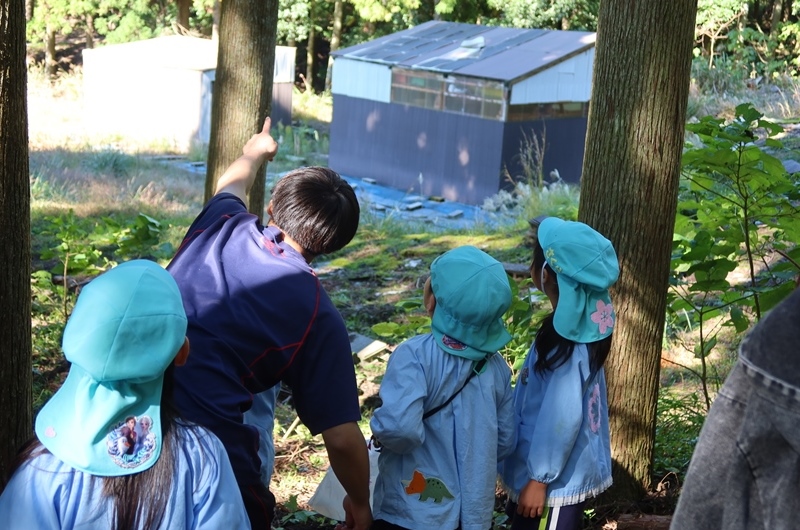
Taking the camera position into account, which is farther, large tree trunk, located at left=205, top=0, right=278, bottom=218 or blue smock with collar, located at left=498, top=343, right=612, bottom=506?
large tree trunk, located at left=205, top=0, right=278, bottom=218

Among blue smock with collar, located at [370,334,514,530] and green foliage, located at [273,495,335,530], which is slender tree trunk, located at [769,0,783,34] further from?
blue smock with collar, located at [370,334,514,530]

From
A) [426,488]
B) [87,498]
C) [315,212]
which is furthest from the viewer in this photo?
[426,488]

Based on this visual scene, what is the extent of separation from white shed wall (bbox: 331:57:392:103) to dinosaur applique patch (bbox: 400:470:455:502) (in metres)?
20.9

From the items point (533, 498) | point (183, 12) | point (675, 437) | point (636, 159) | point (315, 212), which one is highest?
point (183, 12)

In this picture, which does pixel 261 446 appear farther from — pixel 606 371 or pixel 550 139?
pixel 550 139

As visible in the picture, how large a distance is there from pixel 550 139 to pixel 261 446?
64.1 ft

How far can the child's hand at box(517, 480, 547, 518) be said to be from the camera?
2.90 m

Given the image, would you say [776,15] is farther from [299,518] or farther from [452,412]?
[452,412]

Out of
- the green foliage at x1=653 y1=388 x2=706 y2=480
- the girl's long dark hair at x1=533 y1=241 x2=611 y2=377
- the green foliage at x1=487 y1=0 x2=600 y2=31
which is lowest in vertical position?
the green foliage at x1=653 y1=388 x2=706 y2=480

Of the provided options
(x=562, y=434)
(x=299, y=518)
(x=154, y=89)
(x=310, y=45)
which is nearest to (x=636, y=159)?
(x=562, y=434)

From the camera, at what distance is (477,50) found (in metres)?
22.0

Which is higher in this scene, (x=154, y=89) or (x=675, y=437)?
(x=675, y=437)

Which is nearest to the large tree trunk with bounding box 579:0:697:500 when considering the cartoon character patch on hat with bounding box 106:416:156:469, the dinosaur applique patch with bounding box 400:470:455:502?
the dinosaur applique patch with bounding box 400:470:455:502

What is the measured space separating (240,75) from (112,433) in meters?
3.50
